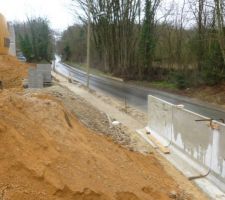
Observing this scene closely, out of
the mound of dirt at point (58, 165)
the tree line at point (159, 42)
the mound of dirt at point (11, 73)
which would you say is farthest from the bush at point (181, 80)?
the mound of dirt at point (58, 165)

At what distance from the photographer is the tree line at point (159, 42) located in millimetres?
25514

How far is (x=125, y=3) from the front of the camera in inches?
1633

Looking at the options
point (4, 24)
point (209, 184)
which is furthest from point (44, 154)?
point (4, 24)

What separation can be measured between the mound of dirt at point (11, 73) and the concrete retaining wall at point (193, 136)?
10.4m

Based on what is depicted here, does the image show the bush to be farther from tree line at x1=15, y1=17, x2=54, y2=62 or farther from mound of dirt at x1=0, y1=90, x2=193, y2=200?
mound of dirt at x1=0, y1=90, x2=193, y2=200

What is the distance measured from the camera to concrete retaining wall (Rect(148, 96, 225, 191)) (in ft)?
23.9

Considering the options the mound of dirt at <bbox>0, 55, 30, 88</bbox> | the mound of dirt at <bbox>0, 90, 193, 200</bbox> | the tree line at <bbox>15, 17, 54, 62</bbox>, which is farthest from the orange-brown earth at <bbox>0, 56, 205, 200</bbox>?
the tree line at <bbox>15, 17, 54, 62</bbox>

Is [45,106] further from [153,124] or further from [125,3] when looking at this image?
[125,3]

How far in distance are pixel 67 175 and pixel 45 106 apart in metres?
3.04

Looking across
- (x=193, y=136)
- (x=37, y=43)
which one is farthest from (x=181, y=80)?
(x=37, y=43)

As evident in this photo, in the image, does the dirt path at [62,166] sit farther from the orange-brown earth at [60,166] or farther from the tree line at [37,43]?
the tree line at [37,43]

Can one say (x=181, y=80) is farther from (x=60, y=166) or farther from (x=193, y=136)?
(x=60, y=166)

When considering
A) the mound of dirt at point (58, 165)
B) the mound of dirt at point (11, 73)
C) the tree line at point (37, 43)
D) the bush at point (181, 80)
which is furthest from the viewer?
the tree line at point (37, 43)

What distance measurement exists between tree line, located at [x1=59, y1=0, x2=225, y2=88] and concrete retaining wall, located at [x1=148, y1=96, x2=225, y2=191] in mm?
14520
